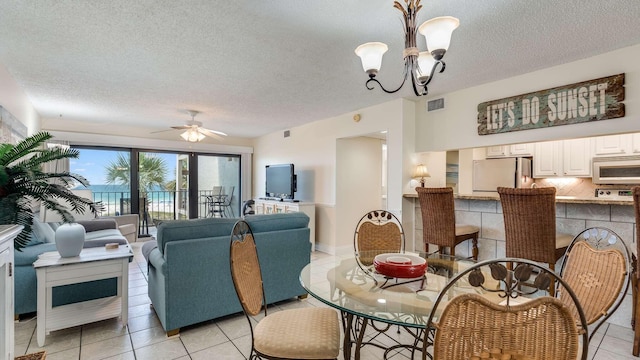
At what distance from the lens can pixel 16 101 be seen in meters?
3.33

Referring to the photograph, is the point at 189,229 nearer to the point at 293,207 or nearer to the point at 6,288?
the point at 6,288

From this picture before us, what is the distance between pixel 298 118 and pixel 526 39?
3.47m

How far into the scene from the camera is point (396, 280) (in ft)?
5.45

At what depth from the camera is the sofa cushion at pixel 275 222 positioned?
2748mm

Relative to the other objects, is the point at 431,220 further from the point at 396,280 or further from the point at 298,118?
the point at 298,118

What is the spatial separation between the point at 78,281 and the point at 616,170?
5966mm

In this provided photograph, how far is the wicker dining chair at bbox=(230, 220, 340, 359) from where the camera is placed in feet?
4.54

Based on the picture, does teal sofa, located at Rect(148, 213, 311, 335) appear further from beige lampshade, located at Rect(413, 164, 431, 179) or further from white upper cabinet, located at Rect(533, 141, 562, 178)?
white upper cabinet, located at Rect(533, 141, 562, 178)

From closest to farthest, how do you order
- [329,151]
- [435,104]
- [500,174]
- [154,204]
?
[435,104]
[500,174]
[329,151]
[154,204]

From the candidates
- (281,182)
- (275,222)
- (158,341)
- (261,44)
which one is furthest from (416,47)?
(281,182)

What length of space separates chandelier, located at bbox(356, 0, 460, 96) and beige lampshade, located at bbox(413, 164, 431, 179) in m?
2.08

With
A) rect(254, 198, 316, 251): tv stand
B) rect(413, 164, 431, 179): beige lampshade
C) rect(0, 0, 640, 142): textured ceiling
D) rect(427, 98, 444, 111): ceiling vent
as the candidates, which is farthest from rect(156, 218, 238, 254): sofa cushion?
rect(427, 98, 444, 111): ceiling vent

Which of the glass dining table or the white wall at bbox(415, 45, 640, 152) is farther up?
the white wall at bbox(415, 45, 640, 152)

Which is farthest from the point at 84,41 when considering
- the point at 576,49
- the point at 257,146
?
the point at 257,146
